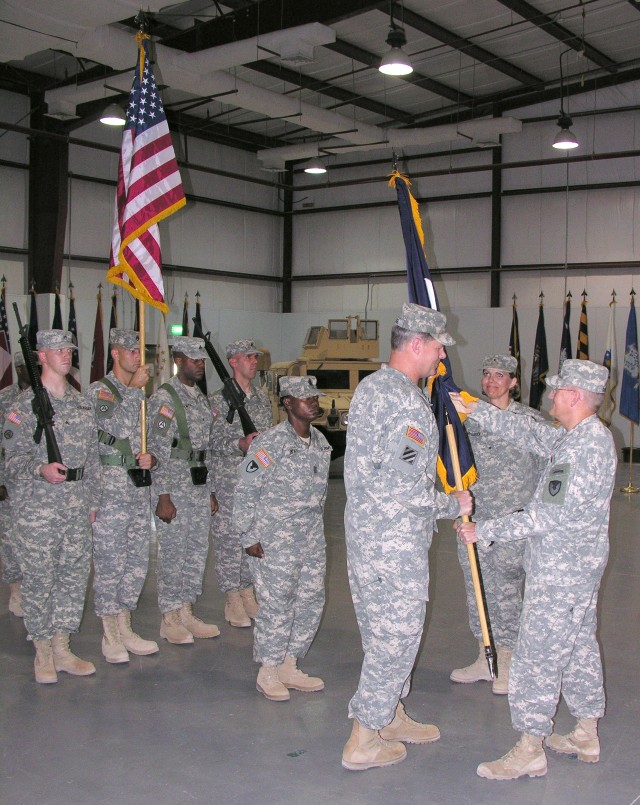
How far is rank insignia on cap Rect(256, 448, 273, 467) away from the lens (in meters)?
4.32

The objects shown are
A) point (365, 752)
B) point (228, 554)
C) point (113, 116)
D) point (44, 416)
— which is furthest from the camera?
point (113, 116)

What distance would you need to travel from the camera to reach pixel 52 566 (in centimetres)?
450

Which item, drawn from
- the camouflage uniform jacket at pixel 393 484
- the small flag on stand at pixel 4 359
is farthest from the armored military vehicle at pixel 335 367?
the camouflage uniform jacket at pixel 393 484

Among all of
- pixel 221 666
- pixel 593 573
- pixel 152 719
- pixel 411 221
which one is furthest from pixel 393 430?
pixel 221 666

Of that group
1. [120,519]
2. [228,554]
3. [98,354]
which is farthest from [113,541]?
[98,354]

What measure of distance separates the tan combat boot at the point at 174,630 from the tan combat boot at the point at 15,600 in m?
1.11

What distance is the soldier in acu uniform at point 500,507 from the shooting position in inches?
176

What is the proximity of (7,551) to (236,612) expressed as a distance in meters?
1.67

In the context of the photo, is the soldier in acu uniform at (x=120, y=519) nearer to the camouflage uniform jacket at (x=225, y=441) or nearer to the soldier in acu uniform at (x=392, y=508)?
the camouflage uniform jacket at (x=225, y=441)

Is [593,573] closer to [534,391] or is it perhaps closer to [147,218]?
[147,218]

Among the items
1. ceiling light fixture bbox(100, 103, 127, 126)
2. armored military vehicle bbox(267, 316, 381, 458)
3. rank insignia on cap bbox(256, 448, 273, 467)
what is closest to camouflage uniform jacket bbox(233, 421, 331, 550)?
rank insignia on cap bbox(256, 448, 273, 467)

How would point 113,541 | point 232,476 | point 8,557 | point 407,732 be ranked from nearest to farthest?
1. point 407,732
2. point 113,541
3. point 232,476
4. point 8,557

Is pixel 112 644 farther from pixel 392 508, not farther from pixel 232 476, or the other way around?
pixel 392 508

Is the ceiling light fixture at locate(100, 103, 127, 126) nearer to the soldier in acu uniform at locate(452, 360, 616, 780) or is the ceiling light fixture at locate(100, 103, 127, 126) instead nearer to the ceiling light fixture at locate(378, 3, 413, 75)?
the ceiling light fixture at locate(378, 3, 413, 75)
